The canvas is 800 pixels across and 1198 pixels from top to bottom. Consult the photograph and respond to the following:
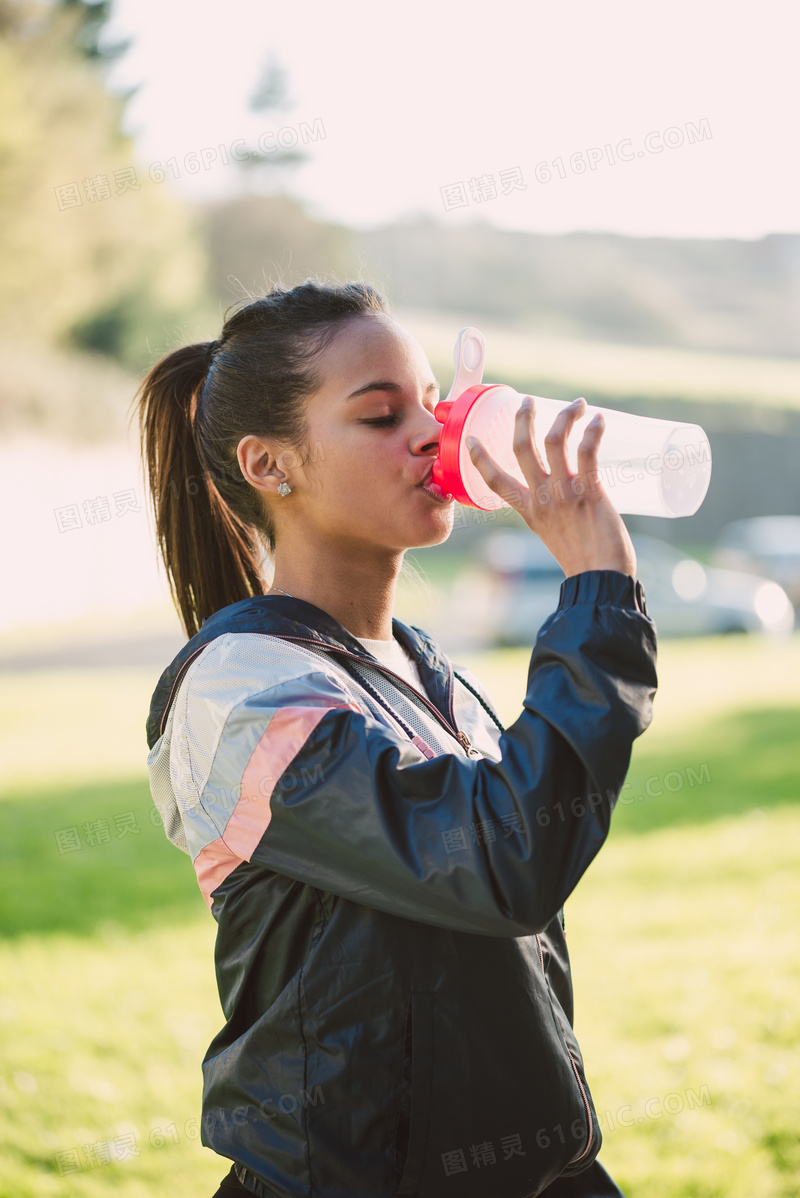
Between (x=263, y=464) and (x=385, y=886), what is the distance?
82 cm

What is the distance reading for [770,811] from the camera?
283 inches

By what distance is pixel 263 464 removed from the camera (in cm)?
188

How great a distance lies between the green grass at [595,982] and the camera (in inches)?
131

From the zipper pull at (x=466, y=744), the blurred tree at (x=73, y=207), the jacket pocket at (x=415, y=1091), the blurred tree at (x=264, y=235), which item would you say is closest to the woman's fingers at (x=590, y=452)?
the zipper pull at (x=466, y=744)

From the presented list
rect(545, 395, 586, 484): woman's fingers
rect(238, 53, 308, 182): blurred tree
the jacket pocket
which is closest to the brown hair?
rect(545, 395, 586, 484): woman's fingers

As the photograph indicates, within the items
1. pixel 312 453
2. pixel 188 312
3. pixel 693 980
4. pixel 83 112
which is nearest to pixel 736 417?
pixel 188 312

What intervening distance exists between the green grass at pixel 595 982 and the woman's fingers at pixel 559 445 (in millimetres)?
2471

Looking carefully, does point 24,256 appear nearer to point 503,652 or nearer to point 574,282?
point 503,652

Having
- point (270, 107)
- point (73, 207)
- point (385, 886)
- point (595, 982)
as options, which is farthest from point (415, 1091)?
point (270, 107)

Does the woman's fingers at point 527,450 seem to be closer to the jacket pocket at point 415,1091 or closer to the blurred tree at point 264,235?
the jacket pocket at point 415,1091

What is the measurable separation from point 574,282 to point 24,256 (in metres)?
44.8

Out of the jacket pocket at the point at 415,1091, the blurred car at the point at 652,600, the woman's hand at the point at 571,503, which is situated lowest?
the blurred car at the point at 652,600

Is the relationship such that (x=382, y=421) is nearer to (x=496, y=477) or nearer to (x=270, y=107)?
(x=496, y=477)

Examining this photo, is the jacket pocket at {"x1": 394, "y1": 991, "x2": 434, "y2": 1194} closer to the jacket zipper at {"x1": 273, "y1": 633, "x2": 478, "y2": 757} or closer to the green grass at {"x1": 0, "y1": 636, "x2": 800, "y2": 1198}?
the jacket zipper at {"x1": 273, "y1": 633, "x2": 478, "y2": 757}
